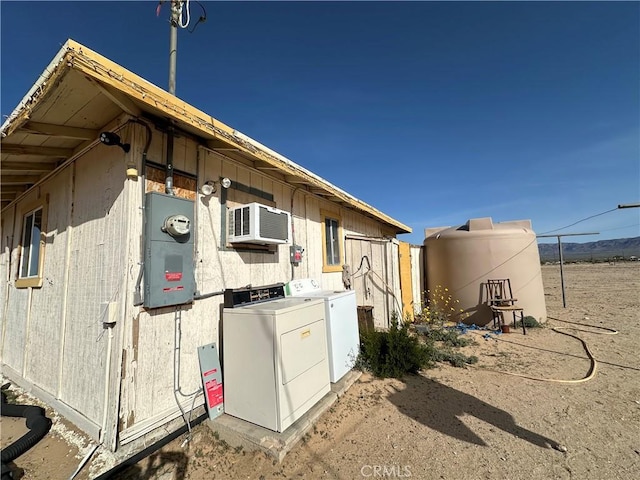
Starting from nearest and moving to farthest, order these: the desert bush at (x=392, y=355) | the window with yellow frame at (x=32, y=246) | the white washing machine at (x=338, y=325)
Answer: the white washing machine at (x=338, y=325) < the window with yellow frame at (x=32, y=246) < the desert bush at (x=392, y=355)

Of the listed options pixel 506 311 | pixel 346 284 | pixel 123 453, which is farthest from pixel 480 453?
pixel 506 311

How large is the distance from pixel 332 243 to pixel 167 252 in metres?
3.72

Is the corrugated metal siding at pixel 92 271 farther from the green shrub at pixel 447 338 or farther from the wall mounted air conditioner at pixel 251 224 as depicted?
the green shrub at pixel 447 338

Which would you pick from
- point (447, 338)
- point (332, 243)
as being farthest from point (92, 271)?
point (447, 338)

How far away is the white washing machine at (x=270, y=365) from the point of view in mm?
2484

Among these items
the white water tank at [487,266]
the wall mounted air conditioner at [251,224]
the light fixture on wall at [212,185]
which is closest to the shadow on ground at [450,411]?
the wall mounted air conditioner at [251,224]

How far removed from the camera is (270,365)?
8.16 feet

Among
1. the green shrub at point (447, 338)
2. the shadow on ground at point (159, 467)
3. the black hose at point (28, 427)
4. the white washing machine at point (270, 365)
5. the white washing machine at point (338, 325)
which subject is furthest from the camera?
the green shrub at point (447, 338)

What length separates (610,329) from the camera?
20.0ft

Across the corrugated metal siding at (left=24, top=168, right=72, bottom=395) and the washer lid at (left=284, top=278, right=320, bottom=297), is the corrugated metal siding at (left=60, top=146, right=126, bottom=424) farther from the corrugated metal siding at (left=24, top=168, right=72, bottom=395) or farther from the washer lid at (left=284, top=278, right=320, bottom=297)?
the washer lid at (left=284, top=278, right=320, bottom=297)

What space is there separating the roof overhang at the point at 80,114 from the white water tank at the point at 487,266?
6108 millimetres

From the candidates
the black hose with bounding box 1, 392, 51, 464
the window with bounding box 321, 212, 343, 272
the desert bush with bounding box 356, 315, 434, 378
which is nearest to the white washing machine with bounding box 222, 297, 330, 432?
the desert bush with bounding box 356, 315, 434, 378

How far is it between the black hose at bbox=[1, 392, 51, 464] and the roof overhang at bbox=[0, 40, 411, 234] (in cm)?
273

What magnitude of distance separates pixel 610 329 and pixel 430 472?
6.90 meters
